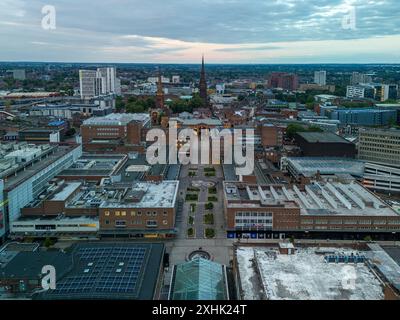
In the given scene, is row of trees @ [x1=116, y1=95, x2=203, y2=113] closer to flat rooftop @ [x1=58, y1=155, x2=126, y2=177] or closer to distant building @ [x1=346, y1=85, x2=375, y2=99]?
flat rooftop @ [x1=58, y1=155, x2=126, y2=177]

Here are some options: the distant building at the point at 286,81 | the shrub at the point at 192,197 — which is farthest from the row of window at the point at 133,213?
the distant building at the point at 286,81

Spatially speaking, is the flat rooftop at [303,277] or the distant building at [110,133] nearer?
the flat rooftop at [303,277]

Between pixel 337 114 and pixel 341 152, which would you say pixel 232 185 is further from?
pixel 337 114

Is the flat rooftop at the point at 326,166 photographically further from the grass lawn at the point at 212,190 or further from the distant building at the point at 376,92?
the distant building at the point at 376,92

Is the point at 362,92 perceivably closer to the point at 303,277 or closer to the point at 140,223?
the point at 140,223

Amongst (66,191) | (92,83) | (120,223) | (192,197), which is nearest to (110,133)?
(192,197)

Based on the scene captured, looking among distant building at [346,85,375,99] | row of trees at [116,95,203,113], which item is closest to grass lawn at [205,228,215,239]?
row of trees at [116,95,203,113]

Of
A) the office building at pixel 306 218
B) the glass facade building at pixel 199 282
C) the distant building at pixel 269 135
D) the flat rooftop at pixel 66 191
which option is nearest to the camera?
the glass facade building at pixel 199 282
